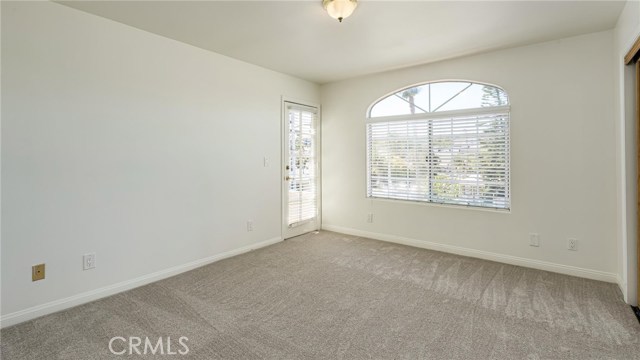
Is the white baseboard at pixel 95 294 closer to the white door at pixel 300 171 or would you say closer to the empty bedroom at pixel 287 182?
the empty bedroom at pixel 287 182

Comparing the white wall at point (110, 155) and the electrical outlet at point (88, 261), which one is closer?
the white wall at point (110, 155)

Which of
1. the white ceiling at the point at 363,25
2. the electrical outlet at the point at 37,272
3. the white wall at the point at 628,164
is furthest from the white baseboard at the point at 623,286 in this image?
the electrical outlet at the point at 37,272

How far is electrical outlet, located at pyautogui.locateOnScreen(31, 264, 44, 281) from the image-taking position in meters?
2.36

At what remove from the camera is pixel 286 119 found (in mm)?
4465

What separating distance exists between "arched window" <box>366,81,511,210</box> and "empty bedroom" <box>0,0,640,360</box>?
24 mm

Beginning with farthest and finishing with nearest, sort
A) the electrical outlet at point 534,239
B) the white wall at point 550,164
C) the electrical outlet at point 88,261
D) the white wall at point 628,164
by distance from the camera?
1. the electrical outlet at point 534,239
2. the white wall at point 550,164
3. the electrical outlet at point 88,261
4. the white wall at point 628,164

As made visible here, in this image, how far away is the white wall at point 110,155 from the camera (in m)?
2.29

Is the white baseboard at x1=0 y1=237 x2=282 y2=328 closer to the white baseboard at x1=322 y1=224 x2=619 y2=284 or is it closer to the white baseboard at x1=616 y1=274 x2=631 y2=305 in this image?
the white baseboard at x1=322 y1=224 x2=619 y2=284

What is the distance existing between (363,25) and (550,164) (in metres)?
2.41

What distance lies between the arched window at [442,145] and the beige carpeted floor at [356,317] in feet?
3.17

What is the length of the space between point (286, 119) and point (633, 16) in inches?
141
